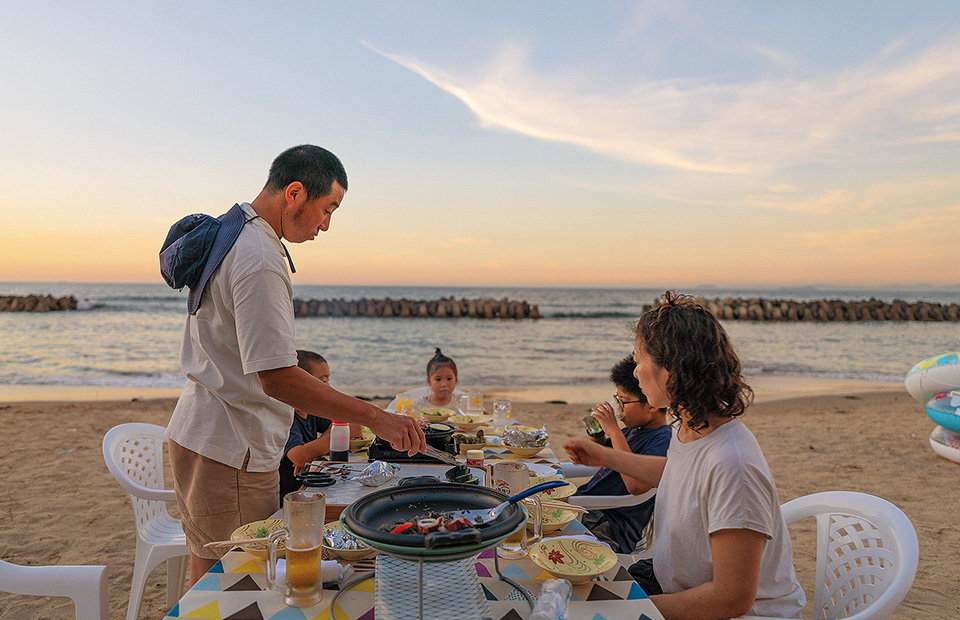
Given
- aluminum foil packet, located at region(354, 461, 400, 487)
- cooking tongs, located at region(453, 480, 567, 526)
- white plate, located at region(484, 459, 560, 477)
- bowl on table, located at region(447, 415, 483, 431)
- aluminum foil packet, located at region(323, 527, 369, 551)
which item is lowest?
bowl on table, located at region(447, 415, 483, 431)

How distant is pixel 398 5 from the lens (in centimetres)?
877

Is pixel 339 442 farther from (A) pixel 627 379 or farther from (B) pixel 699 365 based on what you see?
(B) pixel 699 365

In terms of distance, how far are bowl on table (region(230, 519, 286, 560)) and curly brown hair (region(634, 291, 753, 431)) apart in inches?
50.0

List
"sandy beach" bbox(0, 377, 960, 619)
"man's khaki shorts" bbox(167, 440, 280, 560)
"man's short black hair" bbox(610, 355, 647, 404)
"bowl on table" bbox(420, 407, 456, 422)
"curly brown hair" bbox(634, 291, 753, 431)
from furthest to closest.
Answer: "sandy beach" bbox(0, 377, 960, 619)
"bowl on table" bbox(420, 407, 456, 422)
"man's short black hair" bbox(610, 355, 647, 404)
"man's khaki shorts" bbox(167, 440, 280, 560)
"curly brown hair" bbox(634, 291, 753, 431)

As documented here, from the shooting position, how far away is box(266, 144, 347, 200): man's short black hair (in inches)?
80.0

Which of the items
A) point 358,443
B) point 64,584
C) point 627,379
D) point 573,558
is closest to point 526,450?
point 627,379

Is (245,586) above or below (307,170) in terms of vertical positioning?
below

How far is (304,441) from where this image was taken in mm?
3221

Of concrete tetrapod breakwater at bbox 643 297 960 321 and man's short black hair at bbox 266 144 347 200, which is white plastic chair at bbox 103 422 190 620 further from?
concrete tetrapod breakwater at bbox 643 297 960 321

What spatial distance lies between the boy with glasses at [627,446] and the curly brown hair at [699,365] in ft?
2.99

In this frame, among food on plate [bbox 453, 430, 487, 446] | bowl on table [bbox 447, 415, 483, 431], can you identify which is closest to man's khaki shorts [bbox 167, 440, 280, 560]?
food on plate [bbox 453, 430, 487, 446]

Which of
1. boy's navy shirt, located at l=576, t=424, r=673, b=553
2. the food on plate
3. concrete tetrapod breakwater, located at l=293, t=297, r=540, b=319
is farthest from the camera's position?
concrete tetrapod breakwater, located at l=293, t=297, r=540, b=319

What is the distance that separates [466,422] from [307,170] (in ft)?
6.59

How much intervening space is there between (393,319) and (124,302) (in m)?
19.6
